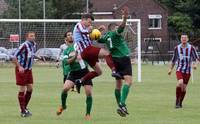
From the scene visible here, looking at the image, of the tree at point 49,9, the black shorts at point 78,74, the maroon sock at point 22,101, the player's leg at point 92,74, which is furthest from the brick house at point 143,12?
the player's leg at point 92,74

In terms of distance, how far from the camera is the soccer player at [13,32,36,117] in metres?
16.6

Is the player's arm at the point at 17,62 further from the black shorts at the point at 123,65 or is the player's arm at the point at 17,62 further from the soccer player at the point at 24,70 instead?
the black shorts at the point at 123,65

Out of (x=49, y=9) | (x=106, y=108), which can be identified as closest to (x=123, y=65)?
(x=106, y=108)

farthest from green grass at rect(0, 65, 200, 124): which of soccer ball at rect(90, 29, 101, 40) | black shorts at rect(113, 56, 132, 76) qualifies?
soccer ball at rect(90, 29, 101, 40)

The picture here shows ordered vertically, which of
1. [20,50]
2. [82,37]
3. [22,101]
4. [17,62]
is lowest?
[22,101]

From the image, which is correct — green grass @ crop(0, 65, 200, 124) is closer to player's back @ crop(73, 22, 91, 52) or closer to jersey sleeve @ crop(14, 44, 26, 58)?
jersey sleeve @ crop(14, 44, 26, 58)

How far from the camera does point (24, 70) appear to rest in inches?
656

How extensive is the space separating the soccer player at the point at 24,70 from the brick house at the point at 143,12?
73.1 m

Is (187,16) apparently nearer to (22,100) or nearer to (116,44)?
(116,44)

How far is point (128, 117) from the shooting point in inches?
642

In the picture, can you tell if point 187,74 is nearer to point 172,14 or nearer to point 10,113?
point 10,113

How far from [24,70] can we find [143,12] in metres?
78.8

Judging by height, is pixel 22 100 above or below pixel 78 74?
below

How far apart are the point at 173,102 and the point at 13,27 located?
28869mm
